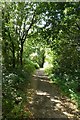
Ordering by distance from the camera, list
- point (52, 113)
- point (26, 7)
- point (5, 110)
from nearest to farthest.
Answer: point (5, 110) < point (52, 113) < point (26, 7)

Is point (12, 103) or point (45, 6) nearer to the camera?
point (12, 103)

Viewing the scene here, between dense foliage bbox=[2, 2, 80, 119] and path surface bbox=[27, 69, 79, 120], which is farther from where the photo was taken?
Answer: dense foliage bbox=[2, 2, 80, 119]

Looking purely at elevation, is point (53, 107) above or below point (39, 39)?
below

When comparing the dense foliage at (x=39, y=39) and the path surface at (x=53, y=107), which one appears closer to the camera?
the path surface at (x=53, y=107)

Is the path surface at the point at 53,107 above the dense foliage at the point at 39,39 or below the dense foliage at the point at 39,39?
below

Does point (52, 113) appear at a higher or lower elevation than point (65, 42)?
lower

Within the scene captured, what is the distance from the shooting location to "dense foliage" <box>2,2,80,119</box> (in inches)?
324

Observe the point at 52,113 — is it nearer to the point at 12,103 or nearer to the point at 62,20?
the point at 12,103

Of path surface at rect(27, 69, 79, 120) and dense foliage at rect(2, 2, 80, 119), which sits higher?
dense foliage at rect(2, 2, 80, 119)

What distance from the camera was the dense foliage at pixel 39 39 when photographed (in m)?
8.24

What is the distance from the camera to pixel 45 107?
892 centimetres

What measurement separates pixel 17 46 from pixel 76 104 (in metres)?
8.83

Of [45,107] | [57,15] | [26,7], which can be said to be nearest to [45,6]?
[57,15]

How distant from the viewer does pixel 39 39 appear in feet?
51.3
